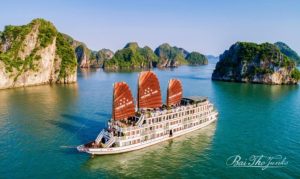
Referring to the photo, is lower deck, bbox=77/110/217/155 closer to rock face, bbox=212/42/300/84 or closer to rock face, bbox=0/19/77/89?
rock face, bbox=0/19/77/89

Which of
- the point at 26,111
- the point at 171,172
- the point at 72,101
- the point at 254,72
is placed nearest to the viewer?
the point at 171,172

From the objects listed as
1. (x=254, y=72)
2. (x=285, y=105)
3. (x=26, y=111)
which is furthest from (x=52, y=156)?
(x=254, y=72)

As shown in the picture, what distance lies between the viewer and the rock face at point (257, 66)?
136500mm

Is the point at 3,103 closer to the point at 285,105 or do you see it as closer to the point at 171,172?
the point at 171,172

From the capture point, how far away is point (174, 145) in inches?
1762

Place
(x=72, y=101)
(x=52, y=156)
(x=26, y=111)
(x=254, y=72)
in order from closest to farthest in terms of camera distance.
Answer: (x=52, y=156) → (x=26, y=111) → (x=72, y=101) → (x=254, y=72)

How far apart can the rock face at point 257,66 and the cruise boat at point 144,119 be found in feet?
319

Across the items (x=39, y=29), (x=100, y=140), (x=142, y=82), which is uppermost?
(x=39, y=29)

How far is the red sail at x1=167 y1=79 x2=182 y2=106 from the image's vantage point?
51200 mm

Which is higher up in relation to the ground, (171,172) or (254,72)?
(254,72)

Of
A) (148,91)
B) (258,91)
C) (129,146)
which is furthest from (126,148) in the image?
(258,91)

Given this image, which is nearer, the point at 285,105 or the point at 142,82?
the point at 142,82

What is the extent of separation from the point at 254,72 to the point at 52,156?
12587 cm

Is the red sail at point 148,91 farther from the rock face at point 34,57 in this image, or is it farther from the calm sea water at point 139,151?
the rock face at point 34,57
